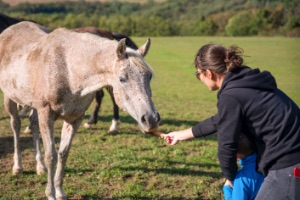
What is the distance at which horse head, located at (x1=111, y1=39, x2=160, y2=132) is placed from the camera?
12.3ft

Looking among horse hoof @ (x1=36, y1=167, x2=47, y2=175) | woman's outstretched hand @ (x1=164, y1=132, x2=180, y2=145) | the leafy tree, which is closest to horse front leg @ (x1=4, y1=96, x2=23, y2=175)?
horse hoof @ (x1=36, y1=167, x2=47, y2=175)

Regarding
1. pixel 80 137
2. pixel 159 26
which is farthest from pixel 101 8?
pixel 80 137

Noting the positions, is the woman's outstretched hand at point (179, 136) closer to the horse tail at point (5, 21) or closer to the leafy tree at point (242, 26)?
the horse tail at point (5, 21)

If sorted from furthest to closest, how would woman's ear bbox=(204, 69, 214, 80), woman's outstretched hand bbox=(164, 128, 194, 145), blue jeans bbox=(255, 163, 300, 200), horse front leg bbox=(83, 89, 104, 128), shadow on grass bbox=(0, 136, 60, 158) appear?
1. horse front leg bbox=(83, 89, 104, 128)
2. shadow on grass bbox=(0, 136, 60, 158)
3. woman's outstretched hand bbox=(164, 128, 194, 145)
4. woman's ear bbox=(204, 69, 214, 80)
5. blue jeans bbox=(255, 163, 300, 200)

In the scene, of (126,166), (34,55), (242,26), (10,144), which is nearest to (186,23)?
(242,26)

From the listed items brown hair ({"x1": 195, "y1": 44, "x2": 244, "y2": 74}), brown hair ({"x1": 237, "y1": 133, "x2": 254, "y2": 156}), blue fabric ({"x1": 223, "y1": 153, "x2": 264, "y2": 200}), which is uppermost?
brown hair ({"x1": 195, "y1": 44, "x2": 244, "y2": 74})

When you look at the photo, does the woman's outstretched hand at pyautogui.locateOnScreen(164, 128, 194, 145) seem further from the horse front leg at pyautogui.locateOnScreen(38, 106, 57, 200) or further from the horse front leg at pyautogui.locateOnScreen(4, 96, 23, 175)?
the horse front leg at pyautogui.locateOnScreen(4, 96, 23, 175)

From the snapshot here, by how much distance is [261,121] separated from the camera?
117 inches

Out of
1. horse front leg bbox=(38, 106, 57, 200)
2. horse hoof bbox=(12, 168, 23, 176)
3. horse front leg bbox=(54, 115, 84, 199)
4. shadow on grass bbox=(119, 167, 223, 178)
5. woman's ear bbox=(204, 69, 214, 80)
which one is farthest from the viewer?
shadow on grass bbox=(119, 167, 223, 178)

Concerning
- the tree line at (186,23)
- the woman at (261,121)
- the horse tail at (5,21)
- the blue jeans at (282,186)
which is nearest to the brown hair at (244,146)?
the woman at (261,121)

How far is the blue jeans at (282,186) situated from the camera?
115 inches

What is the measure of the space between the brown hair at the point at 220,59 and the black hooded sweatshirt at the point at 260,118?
78 mm

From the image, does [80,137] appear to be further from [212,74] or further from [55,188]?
[212,74]

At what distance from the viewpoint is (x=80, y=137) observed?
841 centimetres
